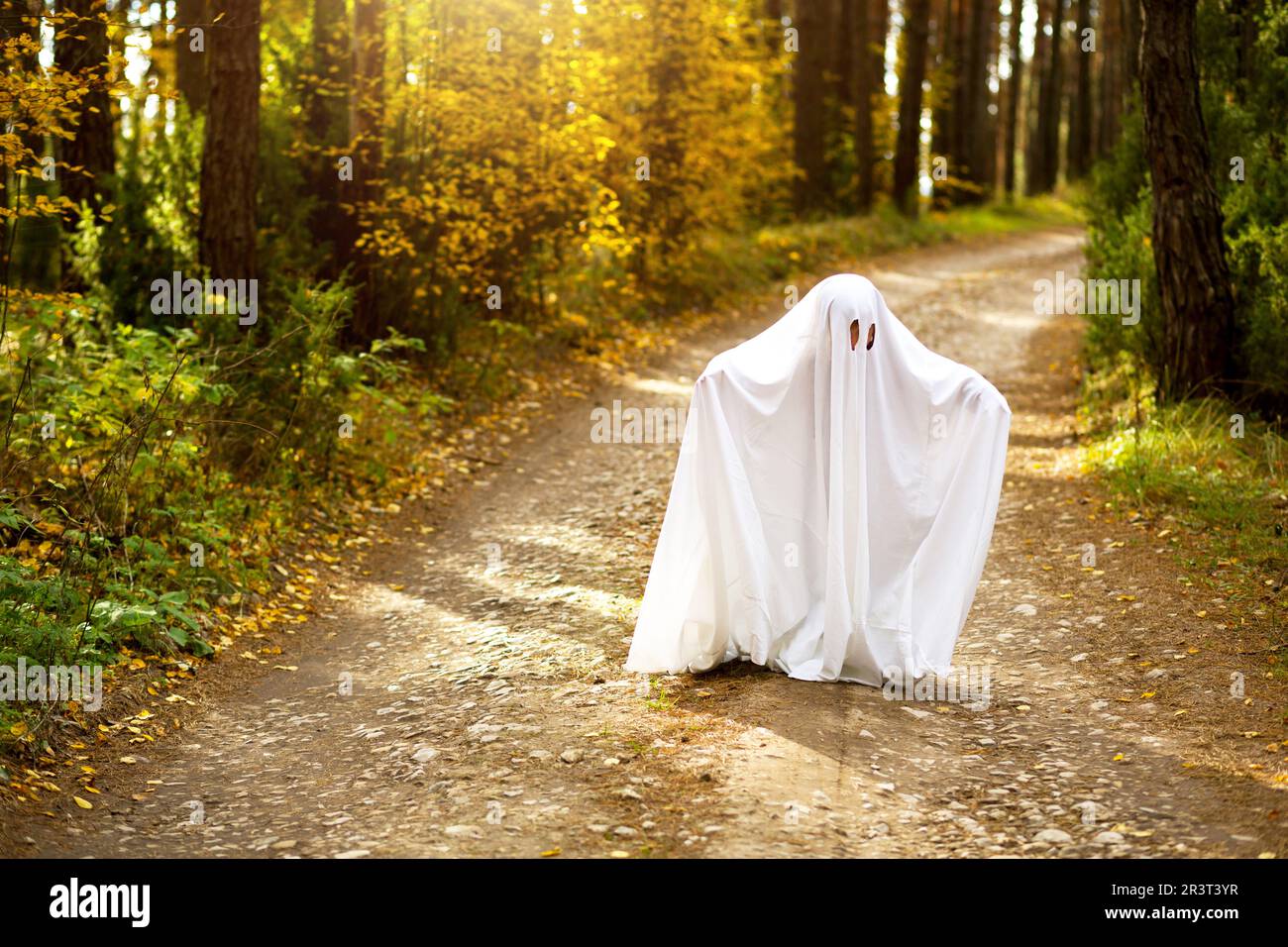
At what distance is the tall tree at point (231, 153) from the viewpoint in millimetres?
10477

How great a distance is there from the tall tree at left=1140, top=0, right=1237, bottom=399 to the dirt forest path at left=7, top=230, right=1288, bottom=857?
7.99 feet

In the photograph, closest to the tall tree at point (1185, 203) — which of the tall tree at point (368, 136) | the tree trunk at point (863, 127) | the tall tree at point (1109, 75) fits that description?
the tall tree at point (368, 136)

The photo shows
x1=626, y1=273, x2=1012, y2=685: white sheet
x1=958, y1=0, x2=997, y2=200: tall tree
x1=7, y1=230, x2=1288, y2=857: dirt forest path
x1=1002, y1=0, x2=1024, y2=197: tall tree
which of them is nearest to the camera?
x1=7, y1=230, x2=1288, y2=857: dirt forest path

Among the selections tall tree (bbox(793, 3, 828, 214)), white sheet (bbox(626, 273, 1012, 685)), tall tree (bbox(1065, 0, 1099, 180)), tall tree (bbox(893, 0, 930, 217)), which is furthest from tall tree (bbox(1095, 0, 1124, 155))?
white sheet (bbox(626, 273, 1012, 685))

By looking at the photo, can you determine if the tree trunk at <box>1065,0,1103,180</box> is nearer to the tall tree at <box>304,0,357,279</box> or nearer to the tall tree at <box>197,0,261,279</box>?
the tall tree at <box>304,0,357,279</box>

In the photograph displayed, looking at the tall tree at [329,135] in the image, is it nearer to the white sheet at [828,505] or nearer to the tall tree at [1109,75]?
the white sheet at [828,505]

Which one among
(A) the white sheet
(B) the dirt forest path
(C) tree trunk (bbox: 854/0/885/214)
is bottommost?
(B) the dirt forest path

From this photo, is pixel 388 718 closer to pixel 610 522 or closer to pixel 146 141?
pixel 610 522

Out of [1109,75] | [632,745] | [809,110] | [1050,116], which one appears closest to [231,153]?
[632,745]

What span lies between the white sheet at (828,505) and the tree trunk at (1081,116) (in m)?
34.8

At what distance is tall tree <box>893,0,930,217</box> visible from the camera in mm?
25016

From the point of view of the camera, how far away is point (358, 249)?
1288 cm

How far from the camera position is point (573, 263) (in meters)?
16.6
